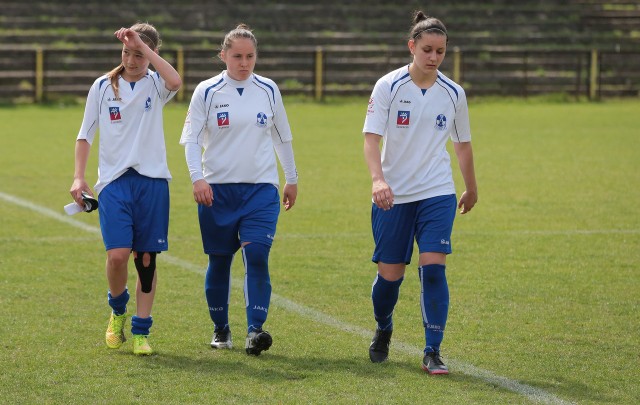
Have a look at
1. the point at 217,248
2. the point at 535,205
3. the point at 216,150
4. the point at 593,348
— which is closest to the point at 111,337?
the point at 217,248

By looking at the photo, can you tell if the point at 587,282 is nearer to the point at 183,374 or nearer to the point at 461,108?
the point at 461,108

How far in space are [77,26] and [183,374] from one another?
27.3 meters

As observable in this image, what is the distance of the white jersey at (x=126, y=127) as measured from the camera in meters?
6.40

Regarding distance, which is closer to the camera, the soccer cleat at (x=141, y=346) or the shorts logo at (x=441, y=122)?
the shorts logo at (x=441, y=122)

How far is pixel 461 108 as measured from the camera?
6.29 metres

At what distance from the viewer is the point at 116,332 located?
6613 mm

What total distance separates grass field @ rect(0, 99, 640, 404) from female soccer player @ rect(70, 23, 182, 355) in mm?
563

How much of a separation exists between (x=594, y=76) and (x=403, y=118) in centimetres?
2625

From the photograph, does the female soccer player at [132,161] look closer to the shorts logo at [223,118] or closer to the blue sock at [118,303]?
the blue sock at [118,303]

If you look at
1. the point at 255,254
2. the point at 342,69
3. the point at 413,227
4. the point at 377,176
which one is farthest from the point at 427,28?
the point at 342,69

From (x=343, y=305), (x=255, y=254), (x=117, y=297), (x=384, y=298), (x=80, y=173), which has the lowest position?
(x=343, y=305)

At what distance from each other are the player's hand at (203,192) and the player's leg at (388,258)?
0.86 m

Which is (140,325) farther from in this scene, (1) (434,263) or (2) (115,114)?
(1) (434,263)

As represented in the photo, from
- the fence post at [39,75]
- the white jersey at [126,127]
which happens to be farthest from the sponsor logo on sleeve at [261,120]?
the fence post at [39,75]
